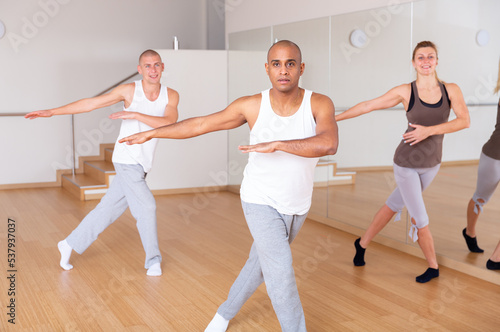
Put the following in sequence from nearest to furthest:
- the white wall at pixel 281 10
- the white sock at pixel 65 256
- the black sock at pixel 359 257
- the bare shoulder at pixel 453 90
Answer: the bare shoulder at pixel 453 90
the white sock at pixel 65 256
the black sock at pixel 359 257
the white wall at pixel 281 10

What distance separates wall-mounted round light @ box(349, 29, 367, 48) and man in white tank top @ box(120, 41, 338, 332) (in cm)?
276

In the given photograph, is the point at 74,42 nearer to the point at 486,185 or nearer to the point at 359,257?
the point at 359,257

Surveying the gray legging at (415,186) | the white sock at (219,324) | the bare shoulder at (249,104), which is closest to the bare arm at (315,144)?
the bare shoulder at (249,104)

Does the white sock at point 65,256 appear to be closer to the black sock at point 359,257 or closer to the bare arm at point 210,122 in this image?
the bare arm at point 210,122

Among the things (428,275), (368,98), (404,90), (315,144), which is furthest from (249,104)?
(368,98)

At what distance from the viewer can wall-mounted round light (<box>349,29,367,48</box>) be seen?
495 centimetres

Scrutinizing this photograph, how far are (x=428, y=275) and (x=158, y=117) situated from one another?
2041mm

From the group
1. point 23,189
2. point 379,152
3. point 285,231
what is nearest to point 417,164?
point 379,152

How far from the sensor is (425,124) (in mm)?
3695

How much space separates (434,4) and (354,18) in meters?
0.96

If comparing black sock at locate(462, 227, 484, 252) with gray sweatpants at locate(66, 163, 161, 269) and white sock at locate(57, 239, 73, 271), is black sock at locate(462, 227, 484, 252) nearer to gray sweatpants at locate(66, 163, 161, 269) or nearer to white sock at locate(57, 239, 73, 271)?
gray sweatpants at locate(66, 163, 161, 269)

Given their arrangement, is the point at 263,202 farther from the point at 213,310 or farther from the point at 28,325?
the point at 28,325

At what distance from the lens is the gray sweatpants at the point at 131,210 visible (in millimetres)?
3873

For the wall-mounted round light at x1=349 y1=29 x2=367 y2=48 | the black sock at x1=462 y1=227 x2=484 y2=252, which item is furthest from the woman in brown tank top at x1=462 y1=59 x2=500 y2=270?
the wall-mounted round light at x1=349 y1=29 x2=367 y2=48
